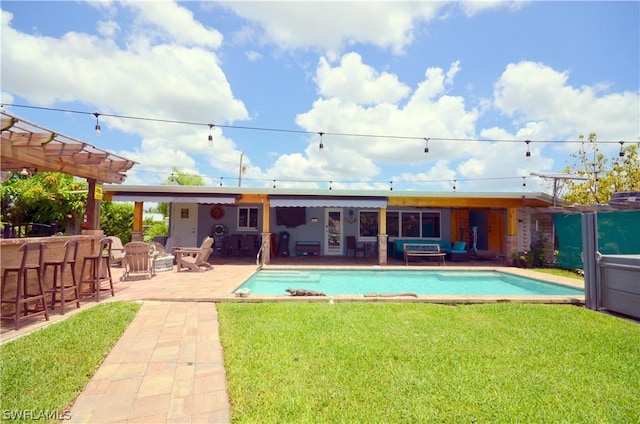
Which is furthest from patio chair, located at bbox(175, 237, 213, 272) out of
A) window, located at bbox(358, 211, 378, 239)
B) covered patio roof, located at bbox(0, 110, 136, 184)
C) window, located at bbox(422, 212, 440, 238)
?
window, located at bbox(422, 212, 440, 238)

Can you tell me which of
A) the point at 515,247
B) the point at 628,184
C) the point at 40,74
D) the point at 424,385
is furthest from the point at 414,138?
the point at 628,184

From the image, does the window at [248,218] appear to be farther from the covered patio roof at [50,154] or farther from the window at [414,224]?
the covered patio roof at [50,154]

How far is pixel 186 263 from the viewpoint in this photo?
10.7m

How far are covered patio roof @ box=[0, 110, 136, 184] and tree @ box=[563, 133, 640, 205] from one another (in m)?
24.2

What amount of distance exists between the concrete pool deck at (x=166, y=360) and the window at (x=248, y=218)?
916 centimetres

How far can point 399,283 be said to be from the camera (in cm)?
1078

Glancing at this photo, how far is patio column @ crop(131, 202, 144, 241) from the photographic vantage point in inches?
519

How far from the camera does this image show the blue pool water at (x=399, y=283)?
31.3 feet

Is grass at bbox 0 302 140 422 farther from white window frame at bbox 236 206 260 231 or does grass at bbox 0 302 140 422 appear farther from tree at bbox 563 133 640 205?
tree at bbox 563 133 640 205

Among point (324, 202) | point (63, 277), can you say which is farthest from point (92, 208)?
point (324, 202)

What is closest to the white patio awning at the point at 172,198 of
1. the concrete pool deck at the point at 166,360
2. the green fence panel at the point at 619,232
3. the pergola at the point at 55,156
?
the pergola at the point at 55,156

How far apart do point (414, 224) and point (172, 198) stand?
12.3 metres

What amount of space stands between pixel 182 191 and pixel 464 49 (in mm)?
A: 12342

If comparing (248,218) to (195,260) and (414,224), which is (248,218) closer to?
(195,260)
